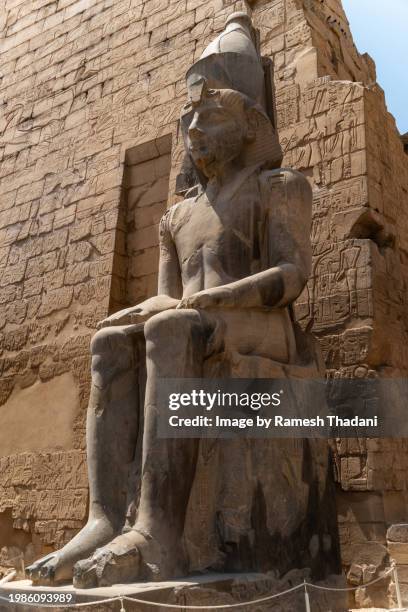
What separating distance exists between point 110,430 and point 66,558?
1.91 feet

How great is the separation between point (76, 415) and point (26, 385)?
0.85m

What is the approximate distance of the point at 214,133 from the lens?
330cm

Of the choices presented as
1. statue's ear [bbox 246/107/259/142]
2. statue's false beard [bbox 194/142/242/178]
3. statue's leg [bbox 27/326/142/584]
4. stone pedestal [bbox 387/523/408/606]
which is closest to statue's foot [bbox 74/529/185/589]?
statue's leg [bbox 27/326/142/584]

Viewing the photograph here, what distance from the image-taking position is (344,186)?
14.4 feet

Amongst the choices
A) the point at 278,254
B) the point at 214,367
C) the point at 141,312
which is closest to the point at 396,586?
the point at 214,367

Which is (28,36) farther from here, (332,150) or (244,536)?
(244,536)

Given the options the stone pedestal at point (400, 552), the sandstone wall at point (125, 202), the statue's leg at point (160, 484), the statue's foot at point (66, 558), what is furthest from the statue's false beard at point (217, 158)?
the stone pedestal at point (400, 552)

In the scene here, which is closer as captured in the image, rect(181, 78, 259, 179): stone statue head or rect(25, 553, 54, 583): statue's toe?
rect(25, 553, 54, 583): statue's toe

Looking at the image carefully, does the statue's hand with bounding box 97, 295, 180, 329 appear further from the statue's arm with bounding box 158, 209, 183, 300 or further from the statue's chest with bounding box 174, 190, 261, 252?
the statue's chest with bounding box 174, 190, 261, 252

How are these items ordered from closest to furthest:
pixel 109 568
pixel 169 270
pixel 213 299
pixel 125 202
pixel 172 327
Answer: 1. pixel 109 568
2. pixel 172 327
3. pixel 213 299
4. pixel 169 270
5. pixel 125 202

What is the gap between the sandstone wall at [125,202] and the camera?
411 centimetres

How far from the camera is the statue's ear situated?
3389mm

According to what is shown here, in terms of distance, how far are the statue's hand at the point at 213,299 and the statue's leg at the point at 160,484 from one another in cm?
6

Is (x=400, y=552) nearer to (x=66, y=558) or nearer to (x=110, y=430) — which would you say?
(x=110, y=430)
